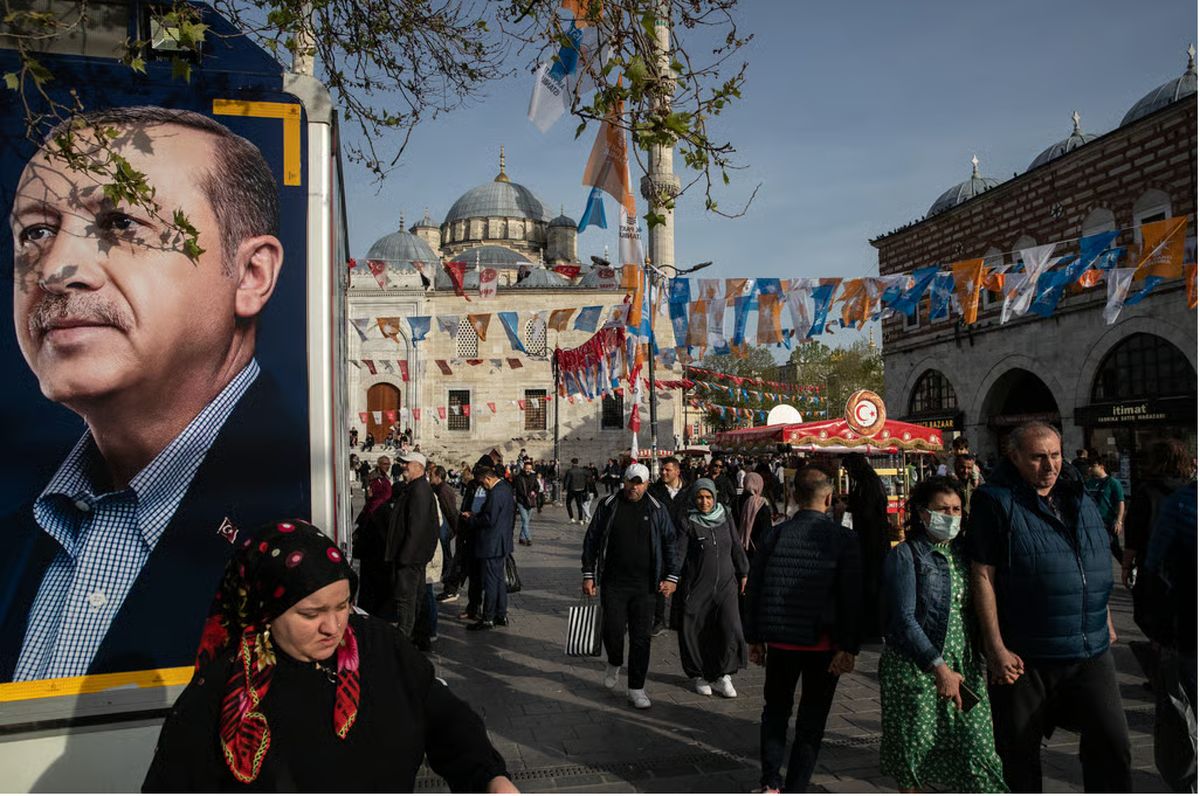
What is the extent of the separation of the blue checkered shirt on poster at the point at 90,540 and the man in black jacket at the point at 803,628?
281 centimetres

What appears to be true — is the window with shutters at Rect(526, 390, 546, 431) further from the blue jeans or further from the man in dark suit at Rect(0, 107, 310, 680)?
the man in dark suit at Rect(0, 107, 310, 680)

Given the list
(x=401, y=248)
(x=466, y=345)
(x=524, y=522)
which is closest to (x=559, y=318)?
(x=524, y=522)

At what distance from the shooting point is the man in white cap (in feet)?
19.6

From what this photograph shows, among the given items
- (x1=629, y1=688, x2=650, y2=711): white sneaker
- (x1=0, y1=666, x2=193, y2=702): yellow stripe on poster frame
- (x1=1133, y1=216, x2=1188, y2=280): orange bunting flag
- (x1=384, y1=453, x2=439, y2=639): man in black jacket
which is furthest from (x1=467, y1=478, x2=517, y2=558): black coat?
(x1=1133, y1=216, x2=1188, y2=280): orange bunting flag

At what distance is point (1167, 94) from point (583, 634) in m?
25.1

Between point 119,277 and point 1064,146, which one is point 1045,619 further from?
point 1064,146

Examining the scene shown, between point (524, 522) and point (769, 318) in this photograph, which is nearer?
point (769, 318)

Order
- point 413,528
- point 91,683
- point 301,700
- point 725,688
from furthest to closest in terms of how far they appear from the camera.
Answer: point 413,528, point 725,688, point 91,683, point 301,700

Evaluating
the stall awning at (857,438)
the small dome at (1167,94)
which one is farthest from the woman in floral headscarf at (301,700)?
the small dome at (1167,94)

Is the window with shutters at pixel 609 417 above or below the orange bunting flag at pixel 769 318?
below

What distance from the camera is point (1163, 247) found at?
12.9 m

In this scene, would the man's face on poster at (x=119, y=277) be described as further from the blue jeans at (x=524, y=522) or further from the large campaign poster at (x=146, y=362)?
the blue jeans at (x=524, y=522)

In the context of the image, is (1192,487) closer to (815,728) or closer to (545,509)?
(815,728)

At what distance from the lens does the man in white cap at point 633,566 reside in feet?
19.6
